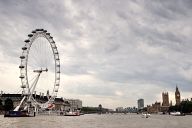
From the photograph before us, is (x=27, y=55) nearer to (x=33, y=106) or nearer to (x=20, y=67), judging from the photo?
(x=20, y=67)

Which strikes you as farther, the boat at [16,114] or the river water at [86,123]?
the boat at [16,114]

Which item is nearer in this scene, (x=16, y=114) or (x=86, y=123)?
(x=86, y=123)

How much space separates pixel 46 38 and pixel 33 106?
54694 millimetres

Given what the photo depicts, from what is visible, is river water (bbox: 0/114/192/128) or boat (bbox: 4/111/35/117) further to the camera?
boat (bbox: 4/111/35/117)

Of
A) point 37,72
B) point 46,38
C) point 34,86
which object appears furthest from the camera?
point 34,86

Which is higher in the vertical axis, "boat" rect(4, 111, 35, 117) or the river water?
"boat" rect(4, 111, 35, 117)

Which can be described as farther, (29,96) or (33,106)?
(33,106)

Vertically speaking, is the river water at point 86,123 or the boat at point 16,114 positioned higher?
the boat at point 16,114

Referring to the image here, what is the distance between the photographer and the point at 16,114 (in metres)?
142

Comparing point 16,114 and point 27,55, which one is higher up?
point 27,55

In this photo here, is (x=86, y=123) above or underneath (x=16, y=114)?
underneath

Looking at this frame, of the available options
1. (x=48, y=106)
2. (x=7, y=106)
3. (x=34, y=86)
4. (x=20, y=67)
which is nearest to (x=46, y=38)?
(x=20, y=67)

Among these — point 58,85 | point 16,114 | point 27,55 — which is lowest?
point 16,114

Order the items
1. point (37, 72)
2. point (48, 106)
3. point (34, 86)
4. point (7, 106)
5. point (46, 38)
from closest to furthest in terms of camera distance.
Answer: point (46, 38) < point (37, 72) < point (34, 86) < point (48, 106) < point (7, 106)
